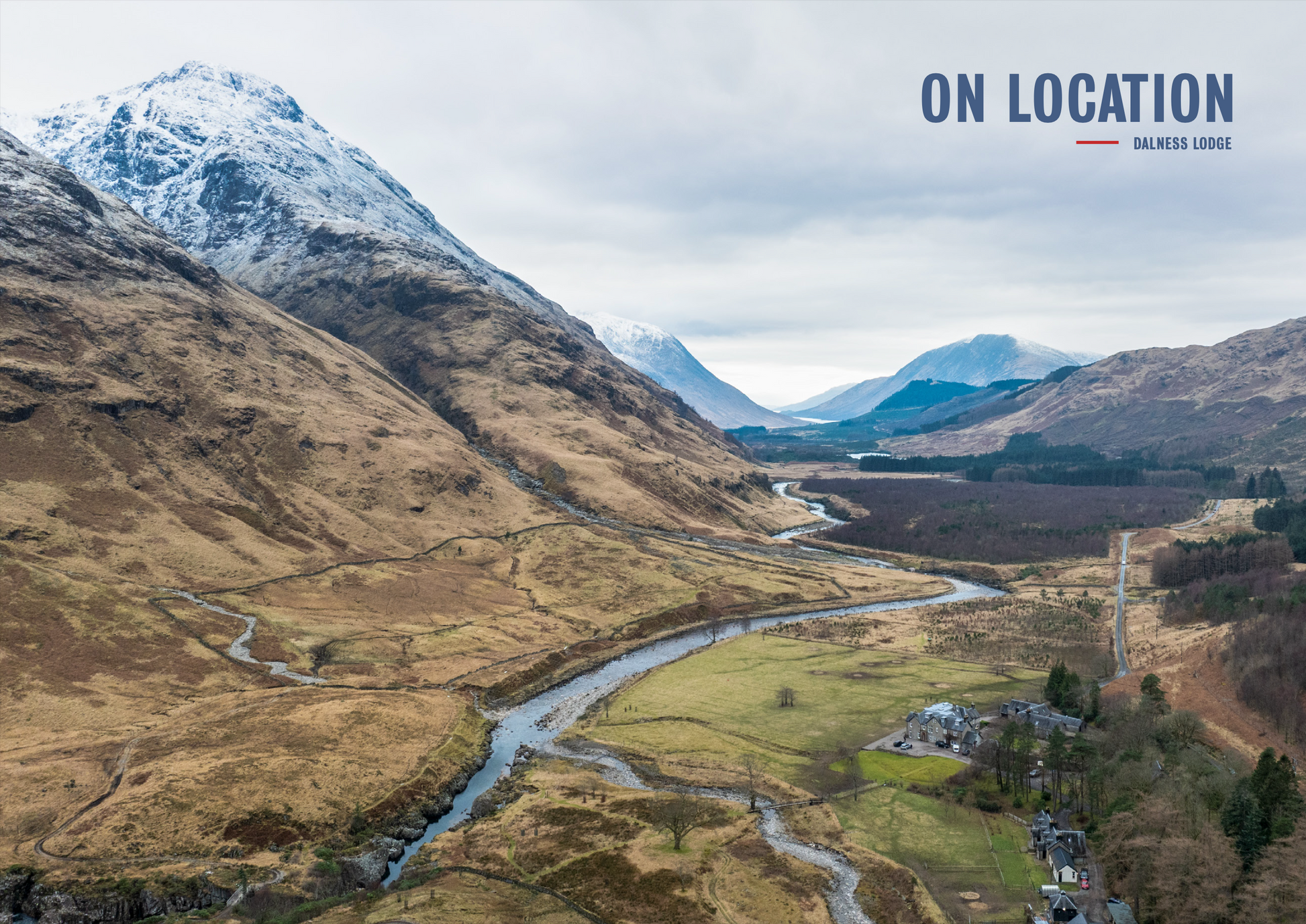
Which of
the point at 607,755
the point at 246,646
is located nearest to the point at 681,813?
the point at 607,755

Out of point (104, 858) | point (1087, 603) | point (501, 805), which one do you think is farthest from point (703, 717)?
point (1087, 603)

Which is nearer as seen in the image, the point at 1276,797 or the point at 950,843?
the point at 1276,797

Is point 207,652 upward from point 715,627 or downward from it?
upward

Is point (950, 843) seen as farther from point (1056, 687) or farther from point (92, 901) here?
point (92, 901)

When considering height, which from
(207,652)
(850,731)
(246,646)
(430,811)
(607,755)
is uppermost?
(207,652)

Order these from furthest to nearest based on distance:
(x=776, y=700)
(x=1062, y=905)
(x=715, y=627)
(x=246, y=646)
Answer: (x=715, y=627) < (x=246, y=646) < (x=776, y=700) < (x=1062, y=905)

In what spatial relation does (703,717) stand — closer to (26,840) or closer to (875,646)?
(875,646)
